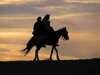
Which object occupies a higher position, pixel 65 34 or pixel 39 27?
pixel 39 27

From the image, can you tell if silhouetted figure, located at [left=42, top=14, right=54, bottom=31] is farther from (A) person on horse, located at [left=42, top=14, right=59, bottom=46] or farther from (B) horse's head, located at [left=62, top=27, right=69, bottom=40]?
→ (B) horse's head, located at [left=62, top=27, right=69, bottom=40]

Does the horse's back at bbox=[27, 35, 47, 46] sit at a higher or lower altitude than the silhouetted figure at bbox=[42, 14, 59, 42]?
lower

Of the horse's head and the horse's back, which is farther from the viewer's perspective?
the horse's head

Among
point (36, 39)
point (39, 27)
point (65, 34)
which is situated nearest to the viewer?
point (36, 39)

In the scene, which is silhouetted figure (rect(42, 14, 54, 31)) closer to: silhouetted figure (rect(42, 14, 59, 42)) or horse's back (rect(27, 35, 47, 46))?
silhouetted figure (rect(42, 14, 59, 42))

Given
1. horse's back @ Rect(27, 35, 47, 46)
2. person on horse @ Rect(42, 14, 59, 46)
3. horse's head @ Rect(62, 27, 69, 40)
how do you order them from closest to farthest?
horse's back @ Rect(27, 35, 47, 46)
person on horse @ Rect(42, 14, 59, 46)
horse's head @ Rect(62, 27, 69, 40)

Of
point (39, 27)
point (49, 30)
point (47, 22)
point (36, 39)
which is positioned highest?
point (47, 22)

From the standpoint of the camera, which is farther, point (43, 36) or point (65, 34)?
point (65, 34)
